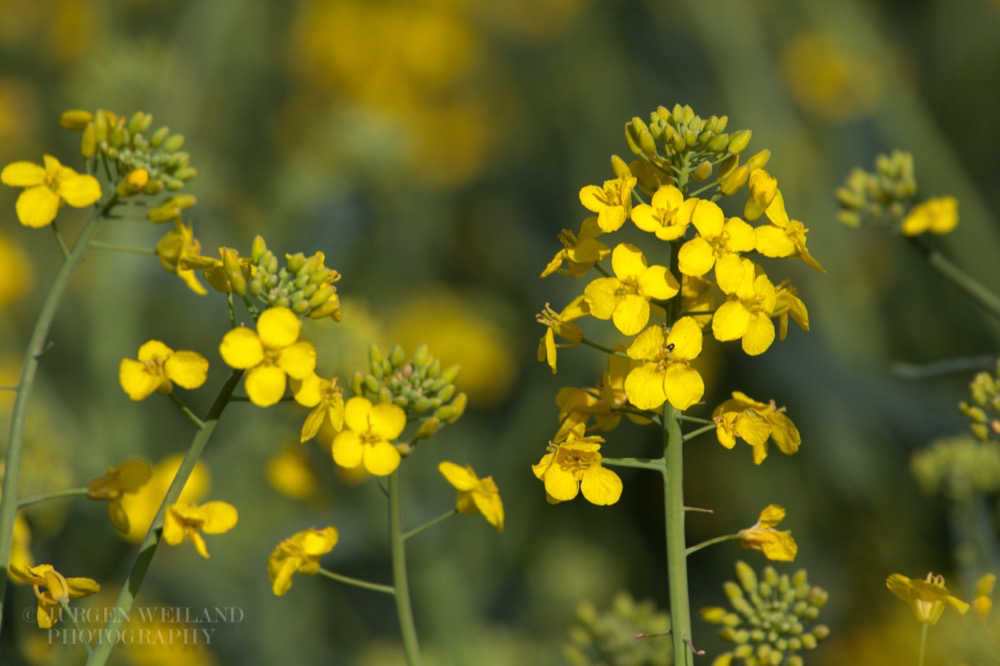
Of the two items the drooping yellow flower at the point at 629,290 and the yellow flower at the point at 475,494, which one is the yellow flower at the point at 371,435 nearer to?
the yellow flower at the point at 475,494

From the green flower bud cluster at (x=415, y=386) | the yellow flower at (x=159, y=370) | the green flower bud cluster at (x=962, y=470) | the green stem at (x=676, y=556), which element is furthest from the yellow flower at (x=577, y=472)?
the green flower bud cluster at (x=962, y=470)

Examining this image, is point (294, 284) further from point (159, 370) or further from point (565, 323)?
point (565, 323)

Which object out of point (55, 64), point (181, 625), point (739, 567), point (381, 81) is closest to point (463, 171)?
point (381, 81)

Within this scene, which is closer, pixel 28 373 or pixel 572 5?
pixel 28 373

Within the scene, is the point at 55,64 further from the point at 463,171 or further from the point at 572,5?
the point at 572,5

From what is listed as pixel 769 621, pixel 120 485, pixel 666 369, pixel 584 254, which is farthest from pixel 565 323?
pixel 120 485

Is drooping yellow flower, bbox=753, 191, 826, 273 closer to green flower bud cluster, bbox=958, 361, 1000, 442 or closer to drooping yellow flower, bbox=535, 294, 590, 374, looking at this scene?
drooping yellow flower, bbox=535, 294, 590, 374

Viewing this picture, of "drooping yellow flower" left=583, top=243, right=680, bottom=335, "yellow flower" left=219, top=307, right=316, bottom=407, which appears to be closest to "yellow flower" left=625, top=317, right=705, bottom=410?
"drooping yellow flower" left=583, top=243, right=680, bottom=335
